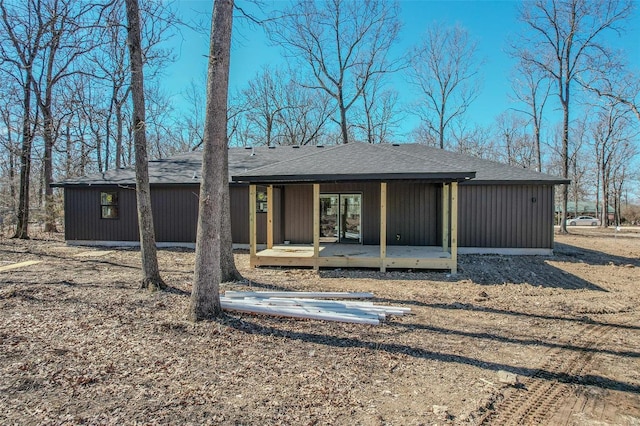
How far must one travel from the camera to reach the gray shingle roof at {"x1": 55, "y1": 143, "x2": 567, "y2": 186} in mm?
8141

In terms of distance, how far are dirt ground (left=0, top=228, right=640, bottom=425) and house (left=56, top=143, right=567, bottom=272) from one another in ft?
8.75

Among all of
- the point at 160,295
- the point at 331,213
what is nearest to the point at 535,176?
the point at 331,213

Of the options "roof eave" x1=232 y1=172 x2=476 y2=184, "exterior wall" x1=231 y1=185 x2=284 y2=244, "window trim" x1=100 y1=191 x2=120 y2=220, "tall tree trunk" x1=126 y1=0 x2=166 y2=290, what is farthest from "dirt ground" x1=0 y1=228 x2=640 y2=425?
"window trim" x1=100 y1=191 x2=120 y2=220

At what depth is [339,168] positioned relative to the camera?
28.7 feet

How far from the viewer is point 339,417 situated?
8.80 feet

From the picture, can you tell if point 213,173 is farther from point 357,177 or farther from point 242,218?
point 242,218

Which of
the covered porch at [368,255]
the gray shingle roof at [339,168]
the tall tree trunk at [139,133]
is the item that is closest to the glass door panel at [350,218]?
the gray shingle roof at [339,168]

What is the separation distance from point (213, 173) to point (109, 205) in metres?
10.9

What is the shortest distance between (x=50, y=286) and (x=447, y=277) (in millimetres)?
7863

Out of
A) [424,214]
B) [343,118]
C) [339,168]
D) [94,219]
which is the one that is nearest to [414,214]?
[424,214]

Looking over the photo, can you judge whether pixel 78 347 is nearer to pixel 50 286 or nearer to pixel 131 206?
pixel 50 286

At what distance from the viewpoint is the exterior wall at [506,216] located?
37.2 feet

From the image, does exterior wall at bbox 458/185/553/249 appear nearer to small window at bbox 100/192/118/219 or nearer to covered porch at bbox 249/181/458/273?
covered porch at bbox 249/181/458/273

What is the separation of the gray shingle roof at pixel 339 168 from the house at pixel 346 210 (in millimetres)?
35
